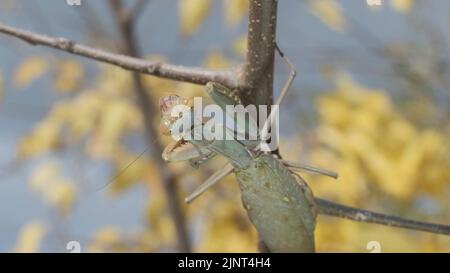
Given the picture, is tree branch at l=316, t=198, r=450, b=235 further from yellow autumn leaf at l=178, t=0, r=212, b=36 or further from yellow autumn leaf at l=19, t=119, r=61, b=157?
yellow autumn leaf at l=19, t=119, r=61, b=157

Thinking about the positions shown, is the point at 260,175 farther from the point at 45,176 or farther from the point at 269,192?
the point at 45,176

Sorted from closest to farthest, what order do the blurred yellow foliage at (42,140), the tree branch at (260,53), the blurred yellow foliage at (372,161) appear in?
1. the tree branch at (260,53)
2. the blurred yellow foliage at (372,161)
3. the blurred yellow foliage at (42,140)

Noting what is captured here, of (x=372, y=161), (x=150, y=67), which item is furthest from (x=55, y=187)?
(x=150, y=67)

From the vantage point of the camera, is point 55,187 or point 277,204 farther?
point 55,187

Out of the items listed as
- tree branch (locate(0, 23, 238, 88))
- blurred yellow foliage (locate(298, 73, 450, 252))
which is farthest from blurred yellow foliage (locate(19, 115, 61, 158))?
tree branch (locate(0, 23, 238, 88))

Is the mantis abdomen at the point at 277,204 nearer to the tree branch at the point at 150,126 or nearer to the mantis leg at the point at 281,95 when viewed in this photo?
the mantis leg at the point at 281,95

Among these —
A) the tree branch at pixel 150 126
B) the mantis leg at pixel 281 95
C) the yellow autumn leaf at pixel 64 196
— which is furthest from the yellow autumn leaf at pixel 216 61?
the mantis leg at pixel 281 95
